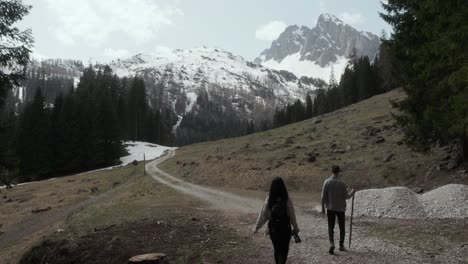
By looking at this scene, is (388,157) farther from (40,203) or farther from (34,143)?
(34,143)

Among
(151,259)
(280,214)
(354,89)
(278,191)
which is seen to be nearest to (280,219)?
(280,214)

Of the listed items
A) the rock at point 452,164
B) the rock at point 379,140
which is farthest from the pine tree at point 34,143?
the rock at point 452,164

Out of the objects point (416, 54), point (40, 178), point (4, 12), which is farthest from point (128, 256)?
point (40, 178)

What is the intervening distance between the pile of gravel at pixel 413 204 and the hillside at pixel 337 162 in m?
5.25

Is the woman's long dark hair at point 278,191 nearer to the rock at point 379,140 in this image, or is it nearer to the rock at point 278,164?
the rock at point 278,164

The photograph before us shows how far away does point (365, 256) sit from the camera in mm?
11562

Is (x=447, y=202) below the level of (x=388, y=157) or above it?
below

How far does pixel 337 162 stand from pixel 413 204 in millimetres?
17988

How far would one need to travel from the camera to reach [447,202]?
1756cm

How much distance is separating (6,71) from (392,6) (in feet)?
73.0

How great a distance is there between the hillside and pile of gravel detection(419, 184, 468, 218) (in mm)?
4811

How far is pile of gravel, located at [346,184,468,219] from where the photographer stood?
675 inches

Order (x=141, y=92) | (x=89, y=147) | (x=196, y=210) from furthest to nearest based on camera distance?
1. (x=141, y=92)
2. (x=89, y=147)
3. (x=196, y=210)

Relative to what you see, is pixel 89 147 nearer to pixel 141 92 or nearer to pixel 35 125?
pixel 35 125
